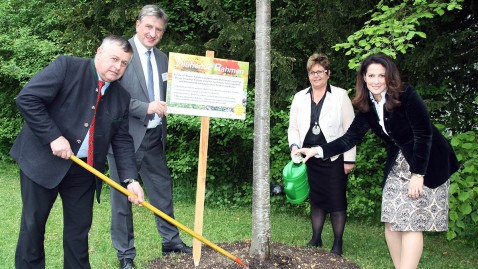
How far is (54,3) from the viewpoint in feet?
37.3

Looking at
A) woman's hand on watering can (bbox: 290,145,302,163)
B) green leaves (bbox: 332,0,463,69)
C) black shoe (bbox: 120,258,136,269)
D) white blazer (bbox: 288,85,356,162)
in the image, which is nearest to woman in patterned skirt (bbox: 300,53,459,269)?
green leaves (bbox: 332,0,463,69)

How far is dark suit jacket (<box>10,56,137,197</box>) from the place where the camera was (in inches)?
136

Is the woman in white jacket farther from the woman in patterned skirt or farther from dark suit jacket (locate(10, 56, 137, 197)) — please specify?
dark suit jacket (locate(10, 56, 137, 197))

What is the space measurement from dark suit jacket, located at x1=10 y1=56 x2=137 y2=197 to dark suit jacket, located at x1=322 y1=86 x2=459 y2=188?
2.00 m

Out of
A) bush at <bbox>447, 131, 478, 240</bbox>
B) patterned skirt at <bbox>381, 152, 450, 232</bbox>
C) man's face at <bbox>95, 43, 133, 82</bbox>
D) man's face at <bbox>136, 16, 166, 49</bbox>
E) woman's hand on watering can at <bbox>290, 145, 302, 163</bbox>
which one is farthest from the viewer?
woman's hand on watering can at <bbox>290, 145, 302, 163</bbox>

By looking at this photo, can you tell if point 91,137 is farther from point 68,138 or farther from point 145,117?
point 145,117

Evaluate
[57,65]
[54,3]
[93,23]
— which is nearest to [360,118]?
Answer: [57,65]

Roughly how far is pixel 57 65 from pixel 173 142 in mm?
5311

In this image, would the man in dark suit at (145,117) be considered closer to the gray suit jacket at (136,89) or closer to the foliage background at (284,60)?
the gray suit jacket at (136,89)

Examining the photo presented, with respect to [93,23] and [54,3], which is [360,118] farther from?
[54,3]

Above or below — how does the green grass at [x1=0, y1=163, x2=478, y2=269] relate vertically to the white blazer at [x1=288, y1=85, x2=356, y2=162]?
below

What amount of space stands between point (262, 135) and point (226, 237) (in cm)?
193

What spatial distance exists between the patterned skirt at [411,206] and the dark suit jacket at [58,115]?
208 centimetres

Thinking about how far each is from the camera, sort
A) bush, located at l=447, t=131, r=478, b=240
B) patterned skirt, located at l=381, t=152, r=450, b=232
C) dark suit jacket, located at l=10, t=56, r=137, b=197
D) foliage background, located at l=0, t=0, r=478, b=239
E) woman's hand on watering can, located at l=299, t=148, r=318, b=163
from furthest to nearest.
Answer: foliage background, located at l=0, t=0, r=478, b=239, woman's hand on watering can, located at l=299, t=148, r=318, b=163, bush, located at l=447, t=131, r=478, b=240, patterned skirt, located at l=381, t=152, r=450, b=232, dark suit jacket, located at l=10, t=56, r=137, b=197
